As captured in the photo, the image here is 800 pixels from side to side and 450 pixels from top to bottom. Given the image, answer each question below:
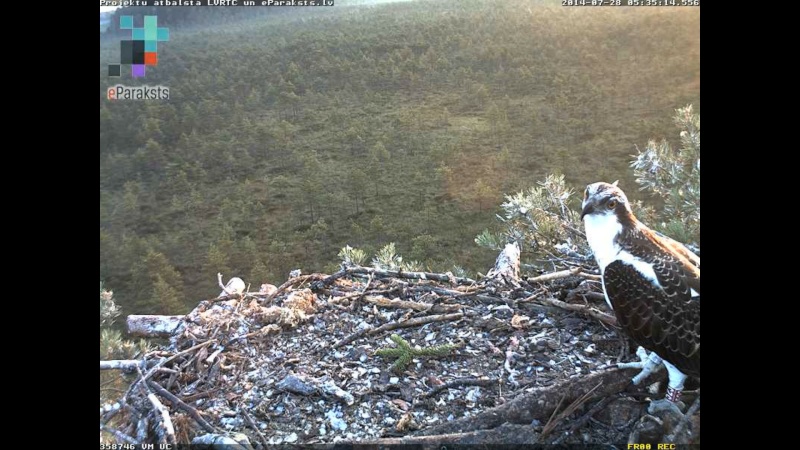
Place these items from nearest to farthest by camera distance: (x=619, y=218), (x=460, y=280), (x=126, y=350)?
(x=619, y=218) < (x=126, y=350) < (x=460, y=280)

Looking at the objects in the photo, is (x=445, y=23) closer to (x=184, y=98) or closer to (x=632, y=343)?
(x=184, y=98)

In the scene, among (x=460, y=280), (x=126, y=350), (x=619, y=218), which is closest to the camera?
(x=619, y=218)

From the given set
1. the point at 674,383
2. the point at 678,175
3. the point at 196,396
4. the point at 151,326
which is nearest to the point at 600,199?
the point at 678,175

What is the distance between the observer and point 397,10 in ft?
13.1

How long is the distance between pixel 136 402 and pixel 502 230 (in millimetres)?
2471

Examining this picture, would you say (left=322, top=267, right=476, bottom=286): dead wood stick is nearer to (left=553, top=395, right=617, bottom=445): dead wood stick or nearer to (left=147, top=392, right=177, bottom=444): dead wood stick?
(left=553, top=395, right=617, bottom=445): dead wood stick

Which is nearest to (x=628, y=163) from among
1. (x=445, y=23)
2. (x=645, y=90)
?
(x=645, y=90)

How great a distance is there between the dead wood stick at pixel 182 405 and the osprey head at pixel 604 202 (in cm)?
241

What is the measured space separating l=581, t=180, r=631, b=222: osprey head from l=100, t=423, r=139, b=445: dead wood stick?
2859 millimetres

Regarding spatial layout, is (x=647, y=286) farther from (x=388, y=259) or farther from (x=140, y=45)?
(x=140, y=45)

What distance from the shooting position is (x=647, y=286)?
10.0ft

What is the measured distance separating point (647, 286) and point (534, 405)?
2.92ft
